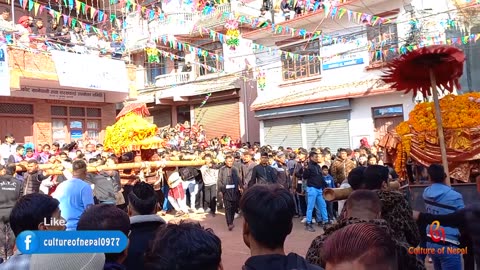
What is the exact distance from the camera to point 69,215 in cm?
538

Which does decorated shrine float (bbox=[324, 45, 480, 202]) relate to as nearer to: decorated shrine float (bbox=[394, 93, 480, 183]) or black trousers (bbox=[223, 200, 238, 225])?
decorated shrine float (bbox=[394, 93, 480, 183])

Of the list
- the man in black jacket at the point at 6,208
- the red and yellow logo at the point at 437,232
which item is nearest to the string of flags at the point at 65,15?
the man in black jacket at the point at 6,208

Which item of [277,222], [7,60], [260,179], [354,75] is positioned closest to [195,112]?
[354,75]

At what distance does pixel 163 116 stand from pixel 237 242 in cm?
1931

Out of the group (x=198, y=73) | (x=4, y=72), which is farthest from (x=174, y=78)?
(x=4, y=72)

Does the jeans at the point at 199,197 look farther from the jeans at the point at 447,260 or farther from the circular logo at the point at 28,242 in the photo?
the circular logo at the point at 28,242

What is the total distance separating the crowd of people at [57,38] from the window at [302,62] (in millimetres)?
7304

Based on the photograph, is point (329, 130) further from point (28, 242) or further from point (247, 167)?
point (28, 242)

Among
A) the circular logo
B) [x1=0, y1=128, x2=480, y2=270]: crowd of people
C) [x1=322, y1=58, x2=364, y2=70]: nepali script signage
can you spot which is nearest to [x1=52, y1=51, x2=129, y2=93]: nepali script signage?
[x1=0, y1=128, x2=480, y2=270]: crowd of people

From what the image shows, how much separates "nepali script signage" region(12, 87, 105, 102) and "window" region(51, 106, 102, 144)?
21.8 inches

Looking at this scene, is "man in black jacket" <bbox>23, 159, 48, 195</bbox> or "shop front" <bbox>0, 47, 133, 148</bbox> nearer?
"man in black jacket" <bbox>23, 159, 48, 195</bbox>

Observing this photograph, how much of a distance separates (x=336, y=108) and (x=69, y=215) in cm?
1400

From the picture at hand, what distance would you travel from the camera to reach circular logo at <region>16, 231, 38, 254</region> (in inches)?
45.8

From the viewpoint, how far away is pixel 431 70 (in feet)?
19.4
